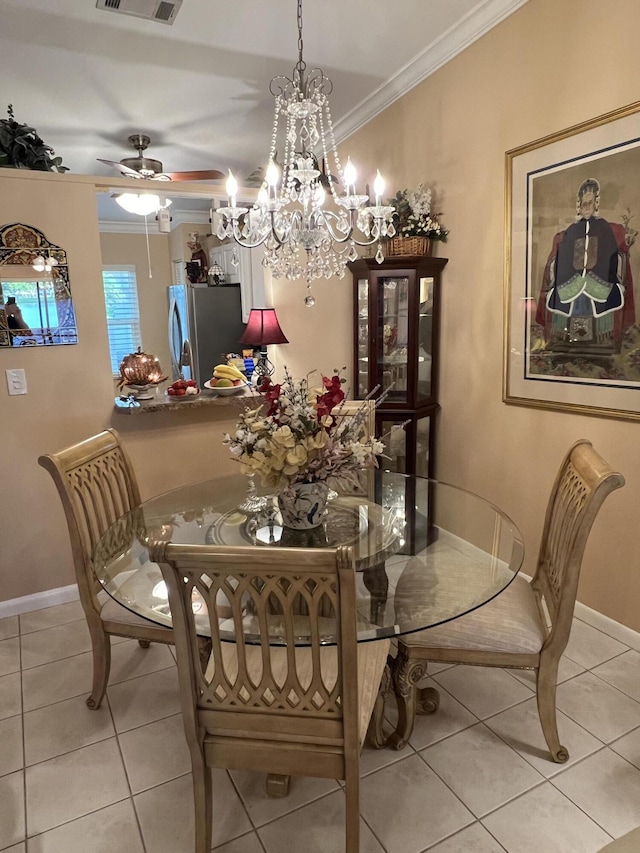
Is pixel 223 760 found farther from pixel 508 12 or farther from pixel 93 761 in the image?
pixel 508 12

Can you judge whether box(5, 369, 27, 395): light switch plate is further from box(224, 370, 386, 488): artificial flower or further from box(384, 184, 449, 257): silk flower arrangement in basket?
box(384, 184, 449, 257): silk flower arrangement in basket

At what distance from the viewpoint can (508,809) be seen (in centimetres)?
157

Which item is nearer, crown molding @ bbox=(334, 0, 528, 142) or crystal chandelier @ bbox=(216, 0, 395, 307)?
crystal chandelier @ bbox=(216, 0, 395, 307)

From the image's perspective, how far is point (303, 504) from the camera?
1740mm

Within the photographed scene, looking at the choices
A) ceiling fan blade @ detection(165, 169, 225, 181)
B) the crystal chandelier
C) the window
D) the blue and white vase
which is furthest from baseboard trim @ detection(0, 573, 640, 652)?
the window

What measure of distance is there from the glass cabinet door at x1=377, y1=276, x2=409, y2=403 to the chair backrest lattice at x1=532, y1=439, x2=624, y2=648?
1424mm

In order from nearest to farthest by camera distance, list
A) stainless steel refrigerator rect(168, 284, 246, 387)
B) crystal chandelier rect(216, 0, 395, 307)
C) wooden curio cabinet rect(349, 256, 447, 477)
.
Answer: crystal chandelier rect(216, 0, 395, 307)
wooden curio cabinet rect(349, 256, 447, 477)
stainless steel refrigerator rect(168, 284, 246, 387)

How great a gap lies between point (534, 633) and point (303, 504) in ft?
2.66

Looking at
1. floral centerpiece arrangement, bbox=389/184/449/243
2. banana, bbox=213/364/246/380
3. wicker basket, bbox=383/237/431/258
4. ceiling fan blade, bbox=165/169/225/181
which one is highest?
ceiling fan blade, bbox=165/169/225/181

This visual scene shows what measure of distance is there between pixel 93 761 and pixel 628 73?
307 centimetres

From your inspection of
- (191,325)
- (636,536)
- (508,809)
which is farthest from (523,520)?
(191,325)

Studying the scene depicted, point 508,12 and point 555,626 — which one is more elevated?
point 508,12

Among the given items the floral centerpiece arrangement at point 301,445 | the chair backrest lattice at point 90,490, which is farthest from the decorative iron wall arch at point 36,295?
the floral centerpiece arrangement at point 301,445

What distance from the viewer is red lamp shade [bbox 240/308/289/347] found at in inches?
142
